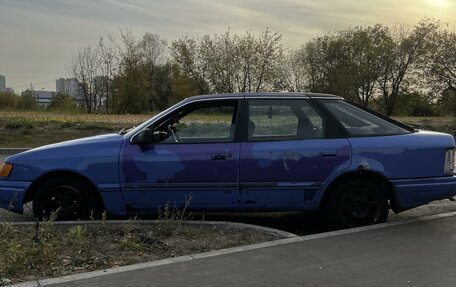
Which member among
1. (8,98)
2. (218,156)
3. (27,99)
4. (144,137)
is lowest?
(218,156)

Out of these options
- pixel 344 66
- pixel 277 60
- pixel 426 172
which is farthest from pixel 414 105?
pixel 426 172

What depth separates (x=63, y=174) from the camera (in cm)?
587

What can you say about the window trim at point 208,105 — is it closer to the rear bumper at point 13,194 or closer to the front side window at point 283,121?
the front side window at point 283,121

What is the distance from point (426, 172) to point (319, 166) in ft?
4.12

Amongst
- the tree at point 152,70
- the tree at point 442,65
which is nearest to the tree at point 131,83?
the tree at point 152,70

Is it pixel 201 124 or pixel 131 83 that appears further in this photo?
pixel 131 83

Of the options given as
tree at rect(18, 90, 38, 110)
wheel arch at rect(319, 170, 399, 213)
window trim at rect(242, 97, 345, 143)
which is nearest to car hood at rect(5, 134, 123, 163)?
window trim at rect(242, 97, 345, 143)

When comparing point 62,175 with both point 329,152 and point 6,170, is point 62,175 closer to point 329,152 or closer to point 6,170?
point 6,170

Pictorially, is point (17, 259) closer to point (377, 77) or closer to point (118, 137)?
point (118, 137)

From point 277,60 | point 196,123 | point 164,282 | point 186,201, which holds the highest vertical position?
point 277,60

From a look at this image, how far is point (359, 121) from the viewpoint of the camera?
19.7 feet

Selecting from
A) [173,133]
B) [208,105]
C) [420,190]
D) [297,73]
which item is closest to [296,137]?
[208,105]

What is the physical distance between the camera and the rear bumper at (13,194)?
586cm

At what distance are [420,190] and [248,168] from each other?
1991 mm
